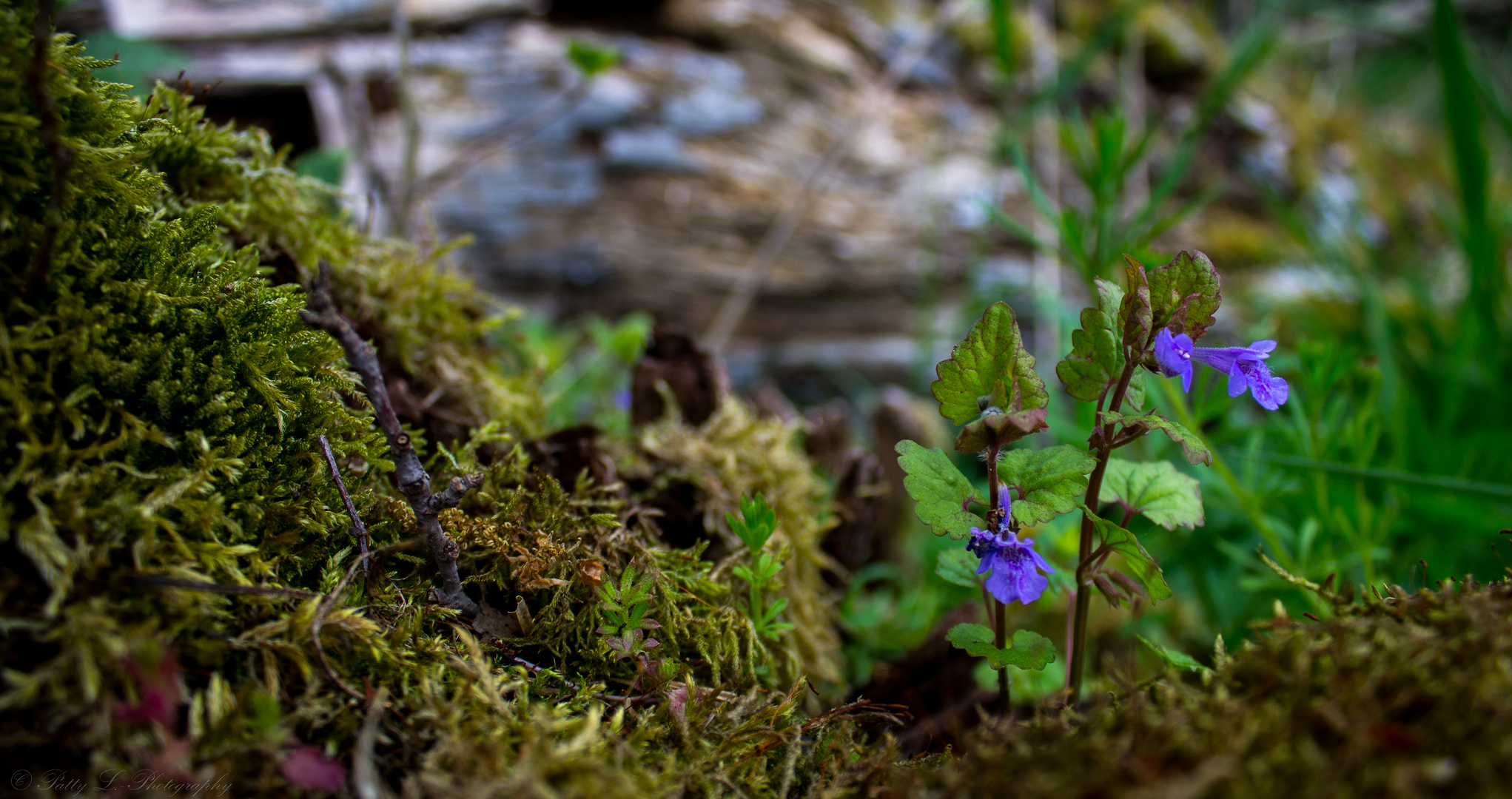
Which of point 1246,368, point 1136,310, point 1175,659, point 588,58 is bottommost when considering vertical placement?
point 1175,659

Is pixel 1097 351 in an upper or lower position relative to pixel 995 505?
upper

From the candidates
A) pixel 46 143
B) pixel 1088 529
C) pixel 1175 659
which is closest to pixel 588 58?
pixel 46 143

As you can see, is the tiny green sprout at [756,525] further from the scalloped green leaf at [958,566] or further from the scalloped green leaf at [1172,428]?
the scalloped green leaf at [1172,428]

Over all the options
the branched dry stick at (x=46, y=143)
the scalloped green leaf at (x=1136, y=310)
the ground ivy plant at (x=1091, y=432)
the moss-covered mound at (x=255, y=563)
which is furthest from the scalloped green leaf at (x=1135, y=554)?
the branched dry stick at (x=46, y=143)

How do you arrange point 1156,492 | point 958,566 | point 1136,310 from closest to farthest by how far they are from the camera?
point 1136,310 < point 1156,492 < point 958,566

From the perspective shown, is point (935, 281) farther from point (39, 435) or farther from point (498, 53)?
point (39, 435)

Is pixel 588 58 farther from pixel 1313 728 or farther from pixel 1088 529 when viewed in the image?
pixel 1313 728

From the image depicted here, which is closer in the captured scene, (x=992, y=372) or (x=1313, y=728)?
(x=1313, y=728)
